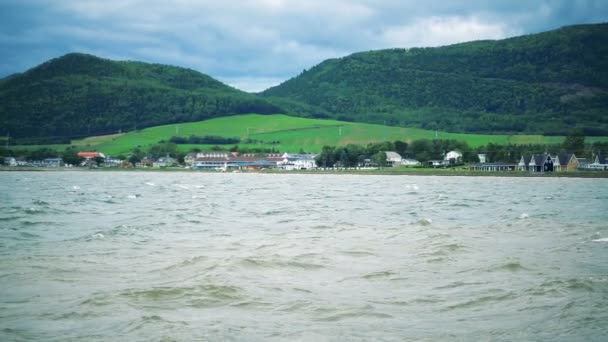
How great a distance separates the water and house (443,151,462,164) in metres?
98.0

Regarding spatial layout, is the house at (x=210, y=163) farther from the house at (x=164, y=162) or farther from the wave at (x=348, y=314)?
the wave at (x=348, y=314)

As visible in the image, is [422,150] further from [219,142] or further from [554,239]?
[554,239]

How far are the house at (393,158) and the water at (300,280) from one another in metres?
99.5

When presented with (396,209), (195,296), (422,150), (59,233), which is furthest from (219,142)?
(195,296)

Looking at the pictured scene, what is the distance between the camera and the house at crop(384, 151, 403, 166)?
4909 inches

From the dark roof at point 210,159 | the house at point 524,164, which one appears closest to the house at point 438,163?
the house at point 524,164

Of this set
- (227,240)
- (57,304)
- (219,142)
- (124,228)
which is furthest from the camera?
(219,142)

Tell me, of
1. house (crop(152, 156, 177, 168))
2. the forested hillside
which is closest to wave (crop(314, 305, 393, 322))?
house (crop(152, 156, 177, 168))

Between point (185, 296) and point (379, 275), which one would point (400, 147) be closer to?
point (379, 275)

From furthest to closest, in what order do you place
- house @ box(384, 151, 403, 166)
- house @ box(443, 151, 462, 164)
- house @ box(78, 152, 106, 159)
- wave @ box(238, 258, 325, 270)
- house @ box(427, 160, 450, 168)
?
house @ box(78, 152, 106, 159) → house @ box(384, 151, 403, 166) → house @ box(443, 151, 462, 164) → house @ box(427, 160, 450, 168) → wave @ box(238, 258, 325, 270)

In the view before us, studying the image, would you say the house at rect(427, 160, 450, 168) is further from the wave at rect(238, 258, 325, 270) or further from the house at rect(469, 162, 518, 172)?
the wave at rect(238, 258, 325, 270)

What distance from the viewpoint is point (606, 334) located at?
9.14 meters

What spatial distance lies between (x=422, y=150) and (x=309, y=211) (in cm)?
10483

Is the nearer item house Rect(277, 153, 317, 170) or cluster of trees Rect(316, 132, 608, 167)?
cluster of trees Rect(316, 132, 608, 167)
